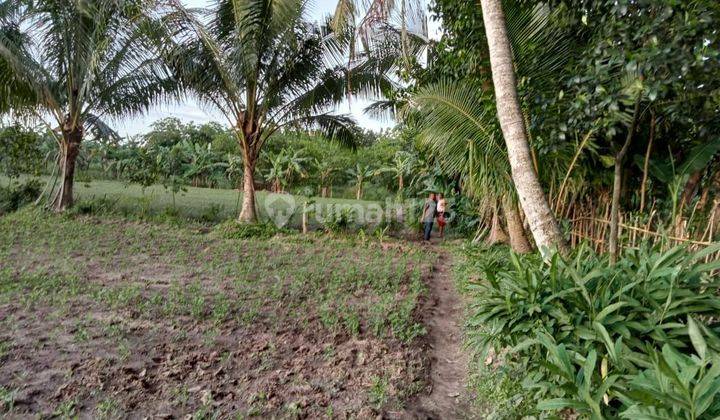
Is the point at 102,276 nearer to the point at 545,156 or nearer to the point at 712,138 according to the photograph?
the point at 545,156

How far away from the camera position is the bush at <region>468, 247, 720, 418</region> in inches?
60.9

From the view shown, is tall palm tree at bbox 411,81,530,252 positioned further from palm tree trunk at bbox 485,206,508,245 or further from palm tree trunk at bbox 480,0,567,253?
palm tree trunk at bbox 485,206,508,245

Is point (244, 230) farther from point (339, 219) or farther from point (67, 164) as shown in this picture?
point (67, 164)

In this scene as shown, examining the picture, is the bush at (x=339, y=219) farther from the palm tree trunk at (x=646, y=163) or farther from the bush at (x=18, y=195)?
the bush at (x=18, y=195)

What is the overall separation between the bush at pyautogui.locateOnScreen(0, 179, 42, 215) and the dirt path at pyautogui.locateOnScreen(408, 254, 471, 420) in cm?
1042

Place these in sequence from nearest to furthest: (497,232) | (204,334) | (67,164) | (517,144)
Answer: (517,144) < (204,334) < (497,232) < (67,164)

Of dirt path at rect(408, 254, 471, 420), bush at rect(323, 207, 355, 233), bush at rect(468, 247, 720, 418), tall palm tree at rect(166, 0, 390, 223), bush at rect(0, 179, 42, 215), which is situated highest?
tall palm tree at rect(166, 0, 390, 223)

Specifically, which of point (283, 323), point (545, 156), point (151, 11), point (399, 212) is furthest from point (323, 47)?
point (283, 323)

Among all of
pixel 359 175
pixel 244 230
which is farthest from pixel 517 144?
pixel 359 175

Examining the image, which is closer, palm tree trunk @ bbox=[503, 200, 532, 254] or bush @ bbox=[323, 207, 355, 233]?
palm tree trunk @ bbox=[503, 200, 532, 254]

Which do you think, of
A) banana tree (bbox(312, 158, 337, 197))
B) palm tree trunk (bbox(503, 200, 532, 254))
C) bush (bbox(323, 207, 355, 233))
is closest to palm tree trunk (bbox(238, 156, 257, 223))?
bush (bbox(323, 207, 355, 233))

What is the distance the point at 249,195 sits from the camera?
922cm

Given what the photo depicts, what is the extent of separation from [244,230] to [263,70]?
318 cm

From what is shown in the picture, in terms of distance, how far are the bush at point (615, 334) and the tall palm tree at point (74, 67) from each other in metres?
7.76
